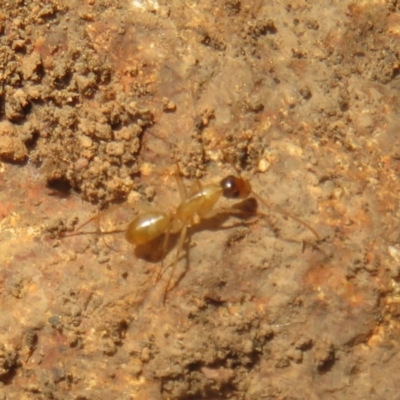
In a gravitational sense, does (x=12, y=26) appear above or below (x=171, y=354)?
above

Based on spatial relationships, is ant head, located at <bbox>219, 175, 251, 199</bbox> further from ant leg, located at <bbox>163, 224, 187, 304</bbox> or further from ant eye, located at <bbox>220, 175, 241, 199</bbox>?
ant leg, located at <bbox>163, 224, 187, 304</bbox>

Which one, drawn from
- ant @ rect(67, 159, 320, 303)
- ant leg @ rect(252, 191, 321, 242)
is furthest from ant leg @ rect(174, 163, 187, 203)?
ant leg @ rect(252, 191, 321, 242)

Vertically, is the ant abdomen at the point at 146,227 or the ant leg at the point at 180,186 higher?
the ant leg at the point at 180,186

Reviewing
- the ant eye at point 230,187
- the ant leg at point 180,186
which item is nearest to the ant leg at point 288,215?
the ant eye at point 230,187

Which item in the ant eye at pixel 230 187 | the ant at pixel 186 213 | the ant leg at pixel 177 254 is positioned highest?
the ant eye at pixel 230 187

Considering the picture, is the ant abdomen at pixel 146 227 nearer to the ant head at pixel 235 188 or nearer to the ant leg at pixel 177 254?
the ant leg at pixel 177 254

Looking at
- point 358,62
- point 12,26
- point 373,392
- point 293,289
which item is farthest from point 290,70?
point 373,392

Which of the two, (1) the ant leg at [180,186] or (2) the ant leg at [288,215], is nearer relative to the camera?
(2) the ant leg at [288,215]

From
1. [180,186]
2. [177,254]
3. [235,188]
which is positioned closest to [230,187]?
[235,188]

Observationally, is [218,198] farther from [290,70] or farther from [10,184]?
[10,184]
